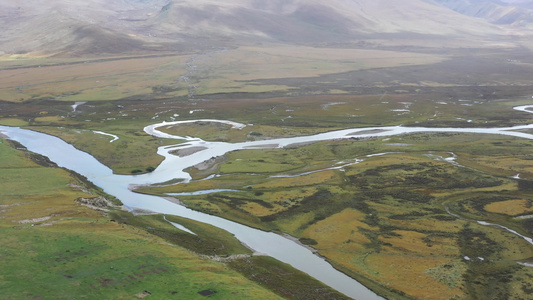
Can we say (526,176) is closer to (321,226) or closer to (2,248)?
(321,226)

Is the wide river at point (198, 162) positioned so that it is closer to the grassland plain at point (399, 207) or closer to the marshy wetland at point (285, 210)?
the marshy wetland at point (285, 210)

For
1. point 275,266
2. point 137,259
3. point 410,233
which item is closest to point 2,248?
point 137,259

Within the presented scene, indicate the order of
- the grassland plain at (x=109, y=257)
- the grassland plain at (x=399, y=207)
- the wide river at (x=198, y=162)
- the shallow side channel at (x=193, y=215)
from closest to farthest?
the grassland plain at (x=109, y=257), the grassland plain at (x=399, y=207), the shallow side channel at (x=193, y=215), the wide river at (x=198, y=162)

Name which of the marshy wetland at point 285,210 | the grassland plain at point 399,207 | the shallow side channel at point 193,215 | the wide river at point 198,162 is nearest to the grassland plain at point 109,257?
the marshy wetland at point 285,210

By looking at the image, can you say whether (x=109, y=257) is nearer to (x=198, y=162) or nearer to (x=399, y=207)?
(x=399, y=207)

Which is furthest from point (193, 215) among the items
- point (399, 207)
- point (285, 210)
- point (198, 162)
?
point (198, 162)

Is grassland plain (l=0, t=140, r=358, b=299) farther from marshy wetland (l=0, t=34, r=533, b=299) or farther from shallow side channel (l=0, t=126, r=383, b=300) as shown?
shallow side channel (l=0, t=126, r=383, b=300)

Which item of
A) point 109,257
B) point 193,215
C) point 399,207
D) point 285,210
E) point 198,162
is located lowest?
point 198,162
